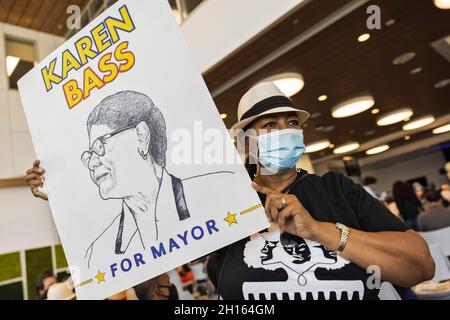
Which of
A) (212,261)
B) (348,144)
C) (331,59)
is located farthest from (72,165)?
(348,144)

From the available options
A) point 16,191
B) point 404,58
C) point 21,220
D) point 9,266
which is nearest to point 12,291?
point 9,266

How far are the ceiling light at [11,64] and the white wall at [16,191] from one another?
7 centimetres

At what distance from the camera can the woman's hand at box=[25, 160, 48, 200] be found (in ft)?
2.77

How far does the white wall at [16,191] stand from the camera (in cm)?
535

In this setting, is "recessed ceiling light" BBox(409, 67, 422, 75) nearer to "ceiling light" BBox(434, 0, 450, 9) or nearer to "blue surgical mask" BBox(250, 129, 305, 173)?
"ceiling light" BBox(434, 0, 450, 9)

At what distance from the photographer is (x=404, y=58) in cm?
493

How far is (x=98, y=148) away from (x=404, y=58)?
526 centimetres

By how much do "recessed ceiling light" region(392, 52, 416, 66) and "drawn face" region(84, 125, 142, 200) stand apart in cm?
505

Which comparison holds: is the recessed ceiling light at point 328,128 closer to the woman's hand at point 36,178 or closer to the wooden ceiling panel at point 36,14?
the wooden ceiling panel at point 36,14

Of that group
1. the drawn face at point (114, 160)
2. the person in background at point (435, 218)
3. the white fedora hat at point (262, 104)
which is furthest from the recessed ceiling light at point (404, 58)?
the drawn face at point (114, 160)

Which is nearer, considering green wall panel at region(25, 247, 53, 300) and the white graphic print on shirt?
the white graphic print on shirt

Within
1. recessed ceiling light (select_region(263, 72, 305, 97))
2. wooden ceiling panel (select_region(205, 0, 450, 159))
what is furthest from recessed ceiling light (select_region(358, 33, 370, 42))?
recessed ceiling light (select_region(263, 72, 305, 97))

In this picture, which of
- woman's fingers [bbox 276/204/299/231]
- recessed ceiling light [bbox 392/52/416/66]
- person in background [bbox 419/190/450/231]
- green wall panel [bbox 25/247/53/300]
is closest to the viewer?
woman's fingers [bbox 276/204/299/231]

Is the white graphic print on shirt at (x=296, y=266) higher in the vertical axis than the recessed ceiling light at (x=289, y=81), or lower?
lower
